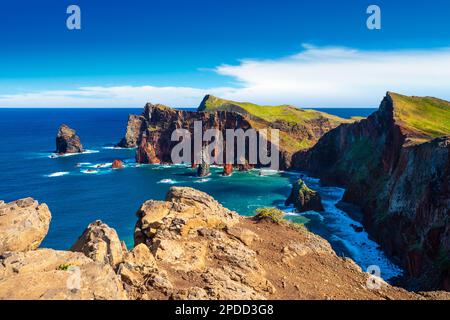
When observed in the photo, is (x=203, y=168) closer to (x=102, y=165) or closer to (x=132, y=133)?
(x=102, y=165)

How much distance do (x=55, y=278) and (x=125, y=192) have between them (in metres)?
93.6

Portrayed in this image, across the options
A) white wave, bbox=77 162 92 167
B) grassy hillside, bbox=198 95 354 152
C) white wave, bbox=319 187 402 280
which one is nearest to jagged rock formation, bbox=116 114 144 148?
grassy hillside, bbox=198 95 354 152

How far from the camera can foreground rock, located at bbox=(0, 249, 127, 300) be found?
12.7 metres

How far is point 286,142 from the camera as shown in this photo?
15262cm

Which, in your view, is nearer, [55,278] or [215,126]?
[55,278]

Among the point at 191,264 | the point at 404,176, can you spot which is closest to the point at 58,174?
the point at 404,176

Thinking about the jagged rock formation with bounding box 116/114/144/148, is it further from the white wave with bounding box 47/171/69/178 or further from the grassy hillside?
the white wave with bounding box 47/171/69/178

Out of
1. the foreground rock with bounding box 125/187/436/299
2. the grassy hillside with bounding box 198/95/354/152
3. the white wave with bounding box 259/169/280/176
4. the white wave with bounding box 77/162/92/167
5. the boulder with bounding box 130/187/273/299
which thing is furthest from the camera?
the grassy hillside with bounding box 198/95/354/152

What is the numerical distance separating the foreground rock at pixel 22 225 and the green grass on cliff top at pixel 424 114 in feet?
246

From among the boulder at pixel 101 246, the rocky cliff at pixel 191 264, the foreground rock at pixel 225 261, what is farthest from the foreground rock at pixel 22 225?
the foreground rock at pixel 225 261

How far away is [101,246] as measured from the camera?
18719 mm

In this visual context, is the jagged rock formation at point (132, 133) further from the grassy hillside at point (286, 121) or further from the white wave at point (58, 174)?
the white wave at point (58, 174)

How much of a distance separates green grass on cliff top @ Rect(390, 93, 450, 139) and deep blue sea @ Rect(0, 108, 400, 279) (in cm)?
2589

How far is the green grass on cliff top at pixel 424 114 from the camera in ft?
263
